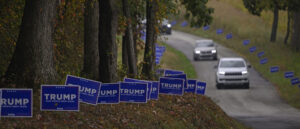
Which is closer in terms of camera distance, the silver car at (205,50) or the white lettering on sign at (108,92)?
the white lettering on sign at (108,92)

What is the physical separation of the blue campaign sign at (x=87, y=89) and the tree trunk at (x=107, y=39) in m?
2.76

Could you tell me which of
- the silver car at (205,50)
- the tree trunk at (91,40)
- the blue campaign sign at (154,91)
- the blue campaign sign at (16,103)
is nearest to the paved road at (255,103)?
the silver car at (205,50)

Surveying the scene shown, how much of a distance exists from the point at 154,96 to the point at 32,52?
5.81 meters

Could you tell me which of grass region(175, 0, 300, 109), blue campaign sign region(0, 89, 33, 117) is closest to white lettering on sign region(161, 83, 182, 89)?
blue campaign sign region(0, 89, 33, 117)

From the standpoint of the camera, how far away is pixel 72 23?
827 inches

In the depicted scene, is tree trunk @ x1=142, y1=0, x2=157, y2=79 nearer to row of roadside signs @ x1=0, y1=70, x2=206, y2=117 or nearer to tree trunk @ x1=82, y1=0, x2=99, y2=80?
row of roadside signs @ x1=0, y1=70, x2=206, y2=117

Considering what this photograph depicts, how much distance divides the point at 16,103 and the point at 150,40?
426 inches

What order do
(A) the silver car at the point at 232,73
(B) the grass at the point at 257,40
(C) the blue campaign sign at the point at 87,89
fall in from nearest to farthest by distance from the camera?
(C) the blue campaign sign at the point at 87,89 → (A) the silver car at the point at 232,73 → (B) the grass at the point at 257,40

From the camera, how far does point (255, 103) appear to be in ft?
101

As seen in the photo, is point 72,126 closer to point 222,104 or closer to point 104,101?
point 104,101

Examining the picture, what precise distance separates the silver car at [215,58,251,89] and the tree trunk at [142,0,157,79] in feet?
43.6

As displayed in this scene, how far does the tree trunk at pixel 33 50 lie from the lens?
A: 12.9 metres

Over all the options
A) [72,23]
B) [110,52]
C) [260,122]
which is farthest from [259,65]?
[110,52]

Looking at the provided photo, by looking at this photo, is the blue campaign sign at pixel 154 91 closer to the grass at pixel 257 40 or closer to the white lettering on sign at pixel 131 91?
the white lettering on sign at pixel 131 91
